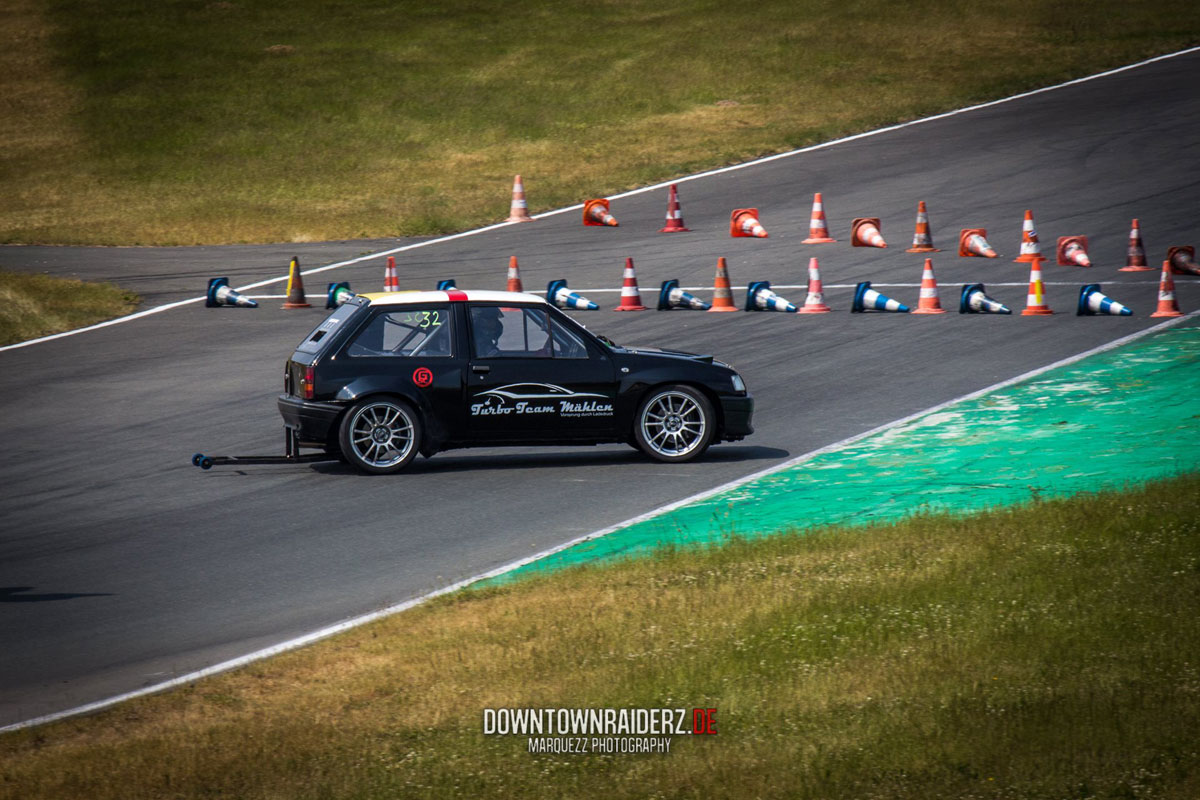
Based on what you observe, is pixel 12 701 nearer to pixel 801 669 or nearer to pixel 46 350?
pixel 801 669

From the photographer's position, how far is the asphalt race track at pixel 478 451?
9.75 meters

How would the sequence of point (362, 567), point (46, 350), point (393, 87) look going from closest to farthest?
point (362, 567)
point (46, 350)
point (393, 87)

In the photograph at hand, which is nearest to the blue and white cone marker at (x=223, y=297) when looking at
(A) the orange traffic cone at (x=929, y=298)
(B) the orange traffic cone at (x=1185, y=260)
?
(A) the orange traffic cone at (x=929, y=298)

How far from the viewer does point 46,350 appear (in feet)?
66.2

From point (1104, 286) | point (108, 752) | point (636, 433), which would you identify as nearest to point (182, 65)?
point (1104, 286)

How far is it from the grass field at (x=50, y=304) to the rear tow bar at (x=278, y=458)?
30.3 feet

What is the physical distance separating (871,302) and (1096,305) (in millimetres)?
2773

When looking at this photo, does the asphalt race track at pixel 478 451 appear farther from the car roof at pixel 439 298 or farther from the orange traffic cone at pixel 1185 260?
the car roof at pixel 439 298

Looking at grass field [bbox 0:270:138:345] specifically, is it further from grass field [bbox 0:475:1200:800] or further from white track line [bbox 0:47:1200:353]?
grass field [bbox 0:475:1200:800]

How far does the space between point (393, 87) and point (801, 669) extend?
33726 mm

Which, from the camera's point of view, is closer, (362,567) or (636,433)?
(362,567)

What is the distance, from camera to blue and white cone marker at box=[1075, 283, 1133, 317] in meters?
19.0

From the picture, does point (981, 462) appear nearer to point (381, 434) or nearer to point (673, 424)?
point (673, 424)

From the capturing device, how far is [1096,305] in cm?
1900
